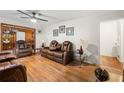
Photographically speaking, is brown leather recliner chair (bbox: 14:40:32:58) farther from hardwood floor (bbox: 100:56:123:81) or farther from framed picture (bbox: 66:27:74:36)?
hardwood floor (bbox: 100:56:123:81)

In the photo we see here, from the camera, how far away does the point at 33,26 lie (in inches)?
233

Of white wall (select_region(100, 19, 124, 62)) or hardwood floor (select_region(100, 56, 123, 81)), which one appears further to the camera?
white wall (select_region(100, 19, 124, 62))

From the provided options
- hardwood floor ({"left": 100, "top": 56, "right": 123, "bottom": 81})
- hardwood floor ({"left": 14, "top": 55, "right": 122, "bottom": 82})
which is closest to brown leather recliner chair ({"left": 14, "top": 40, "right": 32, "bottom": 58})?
hardwood floor ({"left": 14, "top": 55, "right": 122, "bottom": 82})

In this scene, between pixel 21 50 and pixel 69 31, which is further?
pixel 21 50

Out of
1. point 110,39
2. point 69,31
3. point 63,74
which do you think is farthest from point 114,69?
point 69,31

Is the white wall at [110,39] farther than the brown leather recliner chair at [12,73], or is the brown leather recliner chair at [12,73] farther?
the white wall at [110,39]

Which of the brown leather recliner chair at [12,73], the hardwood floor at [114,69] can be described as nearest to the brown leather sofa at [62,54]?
the hardwood floor at [114,69]

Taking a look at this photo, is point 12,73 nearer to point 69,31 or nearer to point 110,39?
point 69,31

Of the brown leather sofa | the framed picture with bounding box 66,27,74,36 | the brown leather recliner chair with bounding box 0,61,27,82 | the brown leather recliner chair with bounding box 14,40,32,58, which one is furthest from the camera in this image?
the brown leather recliner chair with bounding box 14,40,32,58

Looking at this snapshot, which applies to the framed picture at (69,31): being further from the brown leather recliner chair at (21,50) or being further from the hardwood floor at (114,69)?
the brown leather recliner chair at (21,50)

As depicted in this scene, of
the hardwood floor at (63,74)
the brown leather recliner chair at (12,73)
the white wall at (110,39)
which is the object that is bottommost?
the hardwood floor at (63,74)
